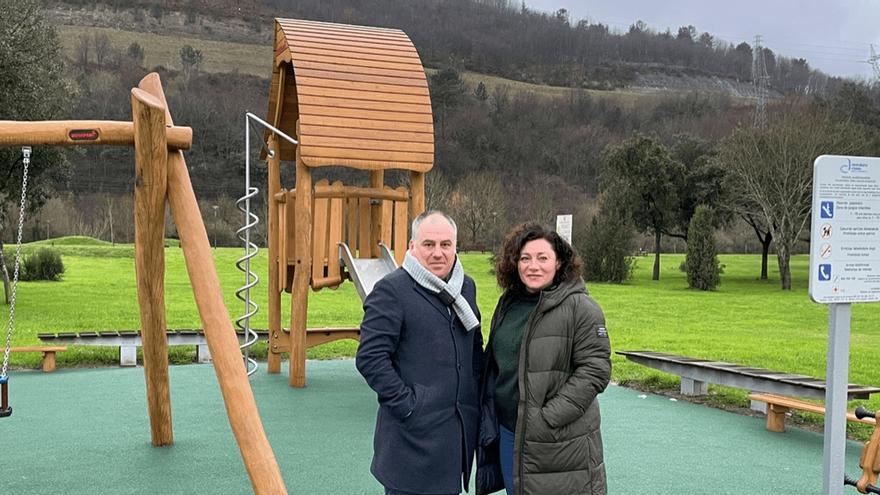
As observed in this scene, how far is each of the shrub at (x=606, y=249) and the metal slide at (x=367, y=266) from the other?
20.1 metres

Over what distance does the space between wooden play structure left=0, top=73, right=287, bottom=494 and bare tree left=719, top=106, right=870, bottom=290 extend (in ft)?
89.5

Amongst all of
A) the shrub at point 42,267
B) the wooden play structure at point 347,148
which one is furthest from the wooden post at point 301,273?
the shrub at point 42,267

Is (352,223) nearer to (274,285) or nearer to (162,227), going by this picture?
(274,285)

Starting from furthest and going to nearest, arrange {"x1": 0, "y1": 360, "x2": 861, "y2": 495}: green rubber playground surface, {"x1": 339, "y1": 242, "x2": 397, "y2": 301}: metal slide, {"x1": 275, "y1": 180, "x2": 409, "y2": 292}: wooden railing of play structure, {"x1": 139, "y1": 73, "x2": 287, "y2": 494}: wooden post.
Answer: {"x1": 275, "y1": 180, "x2": 409, "y2": 292}: wooden railing of play structure
{"x1": 339, "y1": 242, "x2": 397, "y2": 301}: metal slide
{"x1": 0, "y1": 360, "x2": 861, "y2": 495}: green rubber playground surface
{"x1": 139, "y1": 73, "x2": 287, "y2": 494}: wooden post

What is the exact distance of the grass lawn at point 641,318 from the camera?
1035cm

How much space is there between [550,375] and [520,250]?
0.49 metres

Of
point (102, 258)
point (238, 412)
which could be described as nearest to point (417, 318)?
point (238, 412)

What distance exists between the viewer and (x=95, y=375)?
8445mm

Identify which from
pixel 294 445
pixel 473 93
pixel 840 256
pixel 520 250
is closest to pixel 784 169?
pixel 294 445

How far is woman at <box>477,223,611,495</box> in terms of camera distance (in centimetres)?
285

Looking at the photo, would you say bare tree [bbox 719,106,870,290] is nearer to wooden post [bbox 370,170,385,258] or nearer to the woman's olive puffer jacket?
wooden post [bbox 370,170,385,258]

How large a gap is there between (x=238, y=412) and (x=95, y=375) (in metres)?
5.98

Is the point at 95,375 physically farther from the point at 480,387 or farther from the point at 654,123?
the point at 654,123

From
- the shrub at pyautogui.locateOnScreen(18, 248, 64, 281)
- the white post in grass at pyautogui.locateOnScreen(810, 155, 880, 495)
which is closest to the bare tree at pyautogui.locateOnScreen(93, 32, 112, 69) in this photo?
the shrub at pyautogui.locateOnScreen(18, 248, 64, 281)
